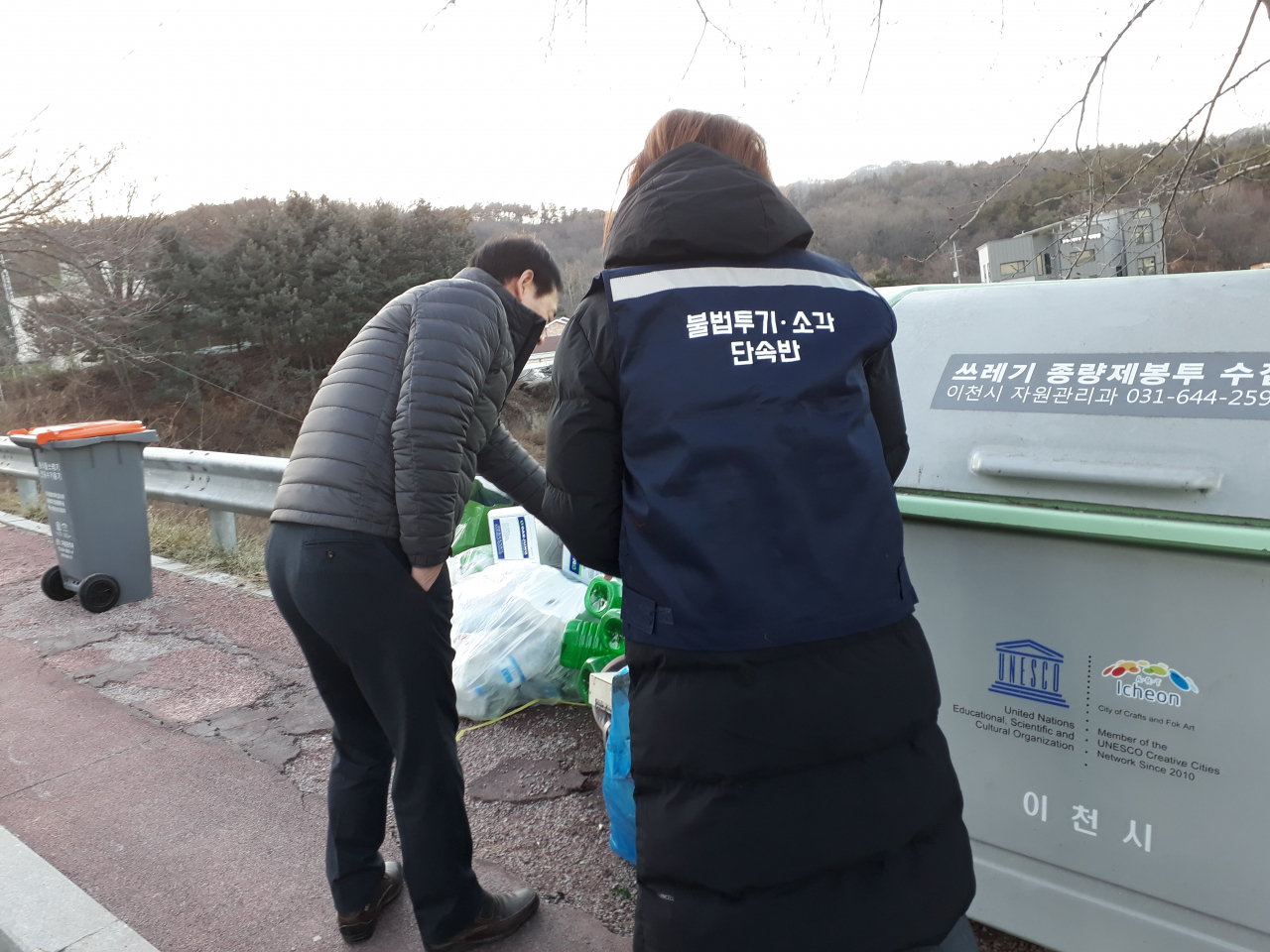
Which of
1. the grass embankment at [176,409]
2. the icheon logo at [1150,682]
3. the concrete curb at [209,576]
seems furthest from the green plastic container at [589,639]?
the grass embankment at [176,409]

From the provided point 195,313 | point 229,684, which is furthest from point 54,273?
point 229,684

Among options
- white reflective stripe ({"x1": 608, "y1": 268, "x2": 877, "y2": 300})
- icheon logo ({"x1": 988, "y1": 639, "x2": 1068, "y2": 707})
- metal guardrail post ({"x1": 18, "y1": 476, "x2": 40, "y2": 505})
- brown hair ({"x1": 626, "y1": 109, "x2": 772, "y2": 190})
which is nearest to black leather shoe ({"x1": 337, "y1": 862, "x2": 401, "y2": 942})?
icheon logo ({"x1": 988, "y1": 639, "x2": 1068, "y2": 707})

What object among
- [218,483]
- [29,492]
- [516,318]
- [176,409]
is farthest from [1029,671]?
[176,409]

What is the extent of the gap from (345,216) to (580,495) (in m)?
25.7

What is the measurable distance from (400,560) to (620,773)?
2.91 feet

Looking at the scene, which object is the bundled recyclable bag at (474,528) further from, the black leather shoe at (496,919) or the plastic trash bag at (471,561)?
the black leather shoe at (496,919)

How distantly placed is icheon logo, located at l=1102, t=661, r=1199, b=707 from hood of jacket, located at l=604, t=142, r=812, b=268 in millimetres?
1107

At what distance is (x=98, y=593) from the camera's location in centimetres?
562

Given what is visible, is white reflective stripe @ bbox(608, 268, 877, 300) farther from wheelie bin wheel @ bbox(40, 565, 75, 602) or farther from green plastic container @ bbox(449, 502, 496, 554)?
wheelie bin wheel @ bbox(40, 565, 75, 602)

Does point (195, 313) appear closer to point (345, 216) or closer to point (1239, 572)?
point (345, 216)

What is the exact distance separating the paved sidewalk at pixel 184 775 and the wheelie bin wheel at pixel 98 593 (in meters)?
0.13

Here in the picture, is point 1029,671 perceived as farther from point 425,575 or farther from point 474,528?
point 474,528

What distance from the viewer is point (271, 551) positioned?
229 cm

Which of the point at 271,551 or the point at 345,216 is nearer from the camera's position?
the point at 271,551
